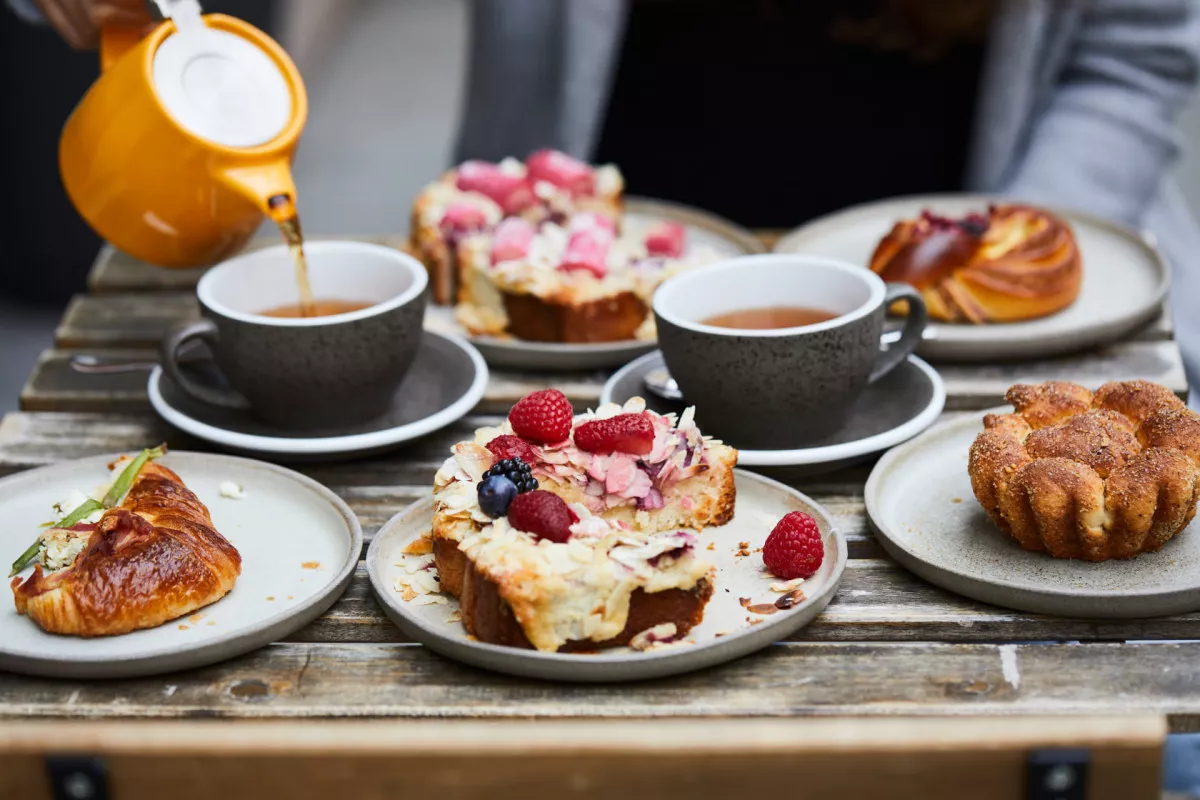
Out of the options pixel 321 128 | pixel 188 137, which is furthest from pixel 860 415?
pixel 321 128

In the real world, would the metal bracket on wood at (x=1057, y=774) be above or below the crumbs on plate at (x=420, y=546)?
above

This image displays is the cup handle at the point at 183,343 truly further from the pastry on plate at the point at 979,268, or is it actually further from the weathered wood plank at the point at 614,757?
the pastry on plate at the point at 979,268

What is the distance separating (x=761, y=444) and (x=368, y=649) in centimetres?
49

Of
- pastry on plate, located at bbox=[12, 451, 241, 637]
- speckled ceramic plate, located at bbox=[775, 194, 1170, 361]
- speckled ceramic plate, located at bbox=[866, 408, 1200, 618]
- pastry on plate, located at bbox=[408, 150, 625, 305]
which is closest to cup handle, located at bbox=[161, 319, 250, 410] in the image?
pastry on plate, located at bbox=[12, 451, 241, 637]

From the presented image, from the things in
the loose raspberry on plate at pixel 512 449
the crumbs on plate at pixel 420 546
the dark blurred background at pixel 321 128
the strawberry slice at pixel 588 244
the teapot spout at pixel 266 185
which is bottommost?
the dark blurred background at pixel 321 128

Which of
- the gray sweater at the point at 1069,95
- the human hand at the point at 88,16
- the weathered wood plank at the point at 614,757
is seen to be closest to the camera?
the weathered wood plank at the point at 614,757

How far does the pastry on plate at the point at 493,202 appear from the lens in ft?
6.07

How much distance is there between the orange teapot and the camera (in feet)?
4.53

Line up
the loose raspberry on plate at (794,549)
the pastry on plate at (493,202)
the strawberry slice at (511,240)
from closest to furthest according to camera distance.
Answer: the loose raspberry on plate at (794,549), the strawberry slice at (511,240), the pastry on plate at (493,202)

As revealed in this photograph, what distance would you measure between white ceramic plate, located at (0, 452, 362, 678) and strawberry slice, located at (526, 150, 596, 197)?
30.7 inches

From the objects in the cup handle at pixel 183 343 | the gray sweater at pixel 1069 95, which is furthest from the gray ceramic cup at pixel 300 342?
the gray sweater at pixel 1069 95

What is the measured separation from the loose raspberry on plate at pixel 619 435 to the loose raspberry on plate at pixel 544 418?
0.06 ft

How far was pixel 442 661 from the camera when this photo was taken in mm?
1056

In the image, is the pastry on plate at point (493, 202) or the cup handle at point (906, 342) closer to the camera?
the cup handle at point (906, 342)
